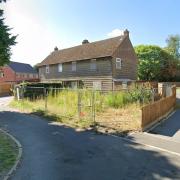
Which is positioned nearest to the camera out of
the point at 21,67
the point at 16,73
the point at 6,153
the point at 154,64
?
the point at 6,153

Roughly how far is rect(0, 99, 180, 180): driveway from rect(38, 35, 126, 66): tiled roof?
21246 mm

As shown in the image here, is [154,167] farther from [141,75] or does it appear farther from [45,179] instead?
[141,75]

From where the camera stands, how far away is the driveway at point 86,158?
684 cm

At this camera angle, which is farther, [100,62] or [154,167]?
[100,62]

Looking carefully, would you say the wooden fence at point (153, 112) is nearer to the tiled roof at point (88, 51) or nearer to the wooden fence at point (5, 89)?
the tiled roof at point (88, 51)

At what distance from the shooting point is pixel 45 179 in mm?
6539

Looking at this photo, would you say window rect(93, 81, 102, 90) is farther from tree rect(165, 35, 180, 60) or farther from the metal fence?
tree rect(165, 35, 180, 60)

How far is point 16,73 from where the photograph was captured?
210 ft

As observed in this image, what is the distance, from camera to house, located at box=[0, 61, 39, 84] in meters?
62.7

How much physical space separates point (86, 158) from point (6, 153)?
9.03 feet

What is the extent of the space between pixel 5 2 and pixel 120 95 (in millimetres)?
10445

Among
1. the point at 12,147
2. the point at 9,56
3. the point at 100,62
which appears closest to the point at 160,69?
the point at 100,62

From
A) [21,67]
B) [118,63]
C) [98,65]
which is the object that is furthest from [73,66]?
[21,67]

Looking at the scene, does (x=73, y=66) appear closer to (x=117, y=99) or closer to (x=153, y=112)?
(x=117, y=99)
